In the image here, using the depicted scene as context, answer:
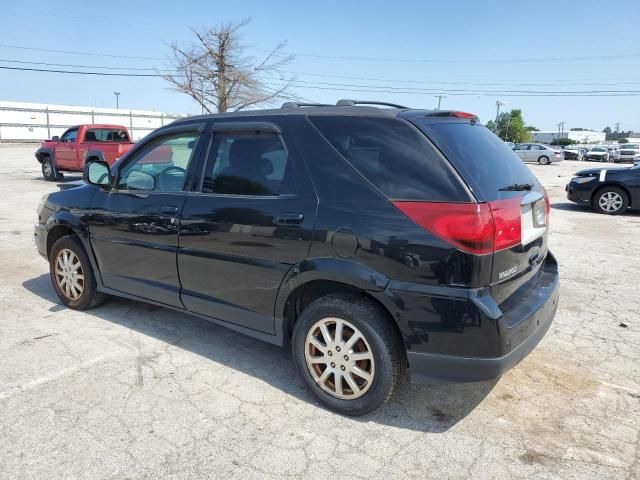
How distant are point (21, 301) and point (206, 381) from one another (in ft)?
9.09

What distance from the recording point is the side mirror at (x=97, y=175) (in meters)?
4.18

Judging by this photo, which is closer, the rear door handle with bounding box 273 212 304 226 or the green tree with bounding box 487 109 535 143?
the rear door handle with bounding box 273 212 304 226

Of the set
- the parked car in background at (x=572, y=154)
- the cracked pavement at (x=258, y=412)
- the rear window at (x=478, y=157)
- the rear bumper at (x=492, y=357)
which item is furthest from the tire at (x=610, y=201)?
the parked car in background at (x=572, y=154)

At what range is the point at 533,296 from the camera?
9.55 feet

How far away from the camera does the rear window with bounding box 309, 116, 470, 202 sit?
2.54 meters

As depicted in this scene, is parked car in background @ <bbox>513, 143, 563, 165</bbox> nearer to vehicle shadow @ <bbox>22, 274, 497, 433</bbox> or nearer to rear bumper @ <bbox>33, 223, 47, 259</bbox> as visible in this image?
vehicle shadow @ <bbox>22, 274, 497, 433</bbox>

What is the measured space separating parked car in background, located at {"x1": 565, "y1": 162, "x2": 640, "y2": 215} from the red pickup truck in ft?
43.8

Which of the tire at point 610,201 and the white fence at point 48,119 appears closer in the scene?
the tire at point 610,201

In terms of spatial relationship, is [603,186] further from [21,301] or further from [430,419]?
[21,301]

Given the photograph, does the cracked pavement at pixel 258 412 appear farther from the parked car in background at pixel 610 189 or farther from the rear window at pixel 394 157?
the parked car in background at pixel 610 189

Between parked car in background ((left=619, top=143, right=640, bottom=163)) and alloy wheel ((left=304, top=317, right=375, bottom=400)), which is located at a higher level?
parked car in background ((left=619, top=143, right=640, bottom=163))

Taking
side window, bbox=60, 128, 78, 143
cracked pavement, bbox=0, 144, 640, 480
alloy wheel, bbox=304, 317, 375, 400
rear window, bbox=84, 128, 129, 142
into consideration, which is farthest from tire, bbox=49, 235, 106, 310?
side window, bbox=60, 128, 78, 143

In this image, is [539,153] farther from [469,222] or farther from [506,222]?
[469,222]

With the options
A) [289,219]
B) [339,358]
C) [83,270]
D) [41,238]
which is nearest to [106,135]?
[41,238]
